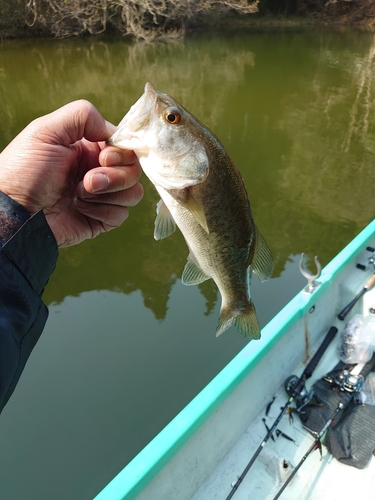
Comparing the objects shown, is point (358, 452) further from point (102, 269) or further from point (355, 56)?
point (355, 56)

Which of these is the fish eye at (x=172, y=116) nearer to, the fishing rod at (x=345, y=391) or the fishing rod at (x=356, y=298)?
the fishing rod at (x=345, y=391)

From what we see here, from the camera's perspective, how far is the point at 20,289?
1.47 metres

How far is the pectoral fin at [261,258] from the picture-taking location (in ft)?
5.43

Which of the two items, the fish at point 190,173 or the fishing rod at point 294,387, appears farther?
the fishing rod at point 294,387

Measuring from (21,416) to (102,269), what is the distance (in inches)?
114

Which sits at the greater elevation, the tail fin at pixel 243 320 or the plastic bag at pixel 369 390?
the tail fin at pixel 243 320

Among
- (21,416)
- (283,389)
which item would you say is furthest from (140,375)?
(283,389)

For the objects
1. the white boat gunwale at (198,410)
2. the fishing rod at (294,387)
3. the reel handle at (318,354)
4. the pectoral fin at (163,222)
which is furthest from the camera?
the reel handle at (318,354)

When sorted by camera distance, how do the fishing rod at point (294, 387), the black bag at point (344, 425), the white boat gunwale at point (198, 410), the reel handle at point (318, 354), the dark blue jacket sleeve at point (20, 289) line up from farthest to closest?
the reel handle at point (318, 354), the black bag at point (344, 425), the fishing rod at point (294, 387), the white boat gunwale at point (198, 410), the dark blue jacket sleeve at point (20, 289)

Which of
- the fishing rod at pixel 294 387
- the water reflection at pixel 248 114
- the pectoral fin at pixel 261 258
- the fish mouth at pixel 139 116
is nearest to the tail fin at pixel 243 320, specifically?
the pectoral fin at pixel 261 258

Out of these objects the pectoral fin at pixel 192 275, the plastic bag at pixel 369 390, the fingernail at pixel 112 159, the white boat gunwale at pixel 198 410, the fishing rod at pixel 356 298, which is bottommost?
the plastic bag at pixel 369 390

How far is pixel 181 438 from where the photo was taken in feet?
8.31

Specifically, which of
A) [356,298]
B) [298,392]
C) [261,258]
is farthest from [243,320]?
[356,298]

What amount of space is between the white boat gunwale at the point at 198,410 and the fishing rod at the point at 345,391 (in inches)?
25.5
